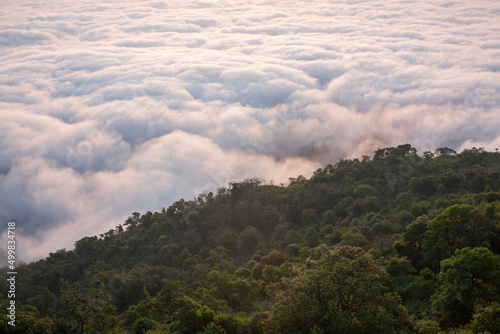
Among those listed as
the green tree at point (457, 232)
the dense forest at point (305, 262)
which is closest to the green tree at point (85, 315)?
the dense forest at point (305, 262)

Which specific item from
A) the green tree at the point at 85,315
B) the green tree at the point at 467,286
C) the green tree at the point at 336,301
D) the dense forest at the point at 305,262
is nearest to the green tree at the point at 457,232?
the dense forest at the point at 305,262

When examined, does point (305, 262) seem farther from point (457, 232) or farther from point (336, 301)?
point (457, 232)

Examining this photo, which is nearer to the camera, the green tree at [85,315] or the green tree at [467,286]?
the green tree at [467,286]

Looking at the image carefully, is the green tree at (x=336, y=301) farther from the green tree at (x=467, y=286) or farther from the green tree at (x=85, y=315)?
the green tree at (x=85, y=315)

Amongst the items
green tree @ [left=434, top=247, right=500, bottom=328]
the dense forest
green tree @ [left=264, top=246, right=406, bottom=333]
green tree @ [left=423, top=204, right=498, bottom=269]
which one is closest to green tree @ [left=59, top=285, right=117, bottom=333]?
the dense forest

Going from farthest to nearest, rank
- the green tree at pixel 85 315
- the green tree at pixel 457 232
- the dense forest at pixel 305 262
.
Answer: the green tree at pixel 457 232, the green tree at pixel 85 315, the dense forest at pixel 305 262

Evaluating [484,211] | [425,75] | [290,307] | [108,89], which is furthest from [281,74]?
[290,307]

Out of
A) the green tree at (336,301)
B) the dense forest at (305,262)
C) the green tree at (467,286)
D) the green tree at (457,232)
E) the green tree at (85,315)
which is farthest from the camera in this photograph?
the green tree at (457,232)

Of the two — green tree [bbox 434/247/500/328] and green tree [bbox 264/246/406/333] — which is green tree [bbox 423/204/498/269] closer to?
green tree [bbox 434/247/500/328]

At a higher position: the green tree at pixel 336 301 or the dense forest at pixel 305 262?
the green tree at pixel 336 301
